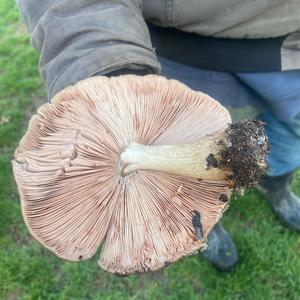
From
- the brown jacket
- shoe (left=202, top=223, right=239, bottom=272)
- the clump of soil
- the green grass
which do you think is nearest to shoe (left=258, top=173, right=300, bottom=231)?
the green grass

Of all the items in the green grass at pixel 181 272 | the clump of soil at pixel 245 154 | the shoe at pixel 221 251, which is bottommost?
the green grass at pixel 181 272

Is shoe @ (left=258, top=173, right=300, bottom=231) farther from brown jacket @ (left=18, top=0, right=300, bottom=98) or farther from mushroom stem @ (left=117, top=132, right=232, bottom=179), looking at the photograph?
mushroom stem @ (left=117, top=132, right=232, bottom=179)

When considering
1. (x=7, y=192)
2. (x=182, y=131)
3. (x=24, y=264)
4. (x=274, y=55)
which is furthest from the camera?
(x=7, y=192)

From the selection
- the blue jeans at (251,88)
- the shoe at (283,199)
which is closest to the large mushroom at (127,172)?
the blue jeans at (251,88)

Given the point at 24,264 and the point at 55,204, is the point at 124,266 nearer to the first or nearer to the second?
the point at 55,204

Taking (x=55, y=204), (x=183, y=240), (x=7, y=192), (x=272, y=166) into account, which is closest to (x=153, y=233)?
(x=183, y=240)

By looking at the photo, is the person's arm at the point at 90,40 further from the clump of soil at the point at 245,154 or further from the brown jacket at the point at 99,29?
the clump of soil at the point at 245,154

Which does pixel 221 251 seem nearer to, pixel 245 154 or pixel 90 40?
pixel 245 154
